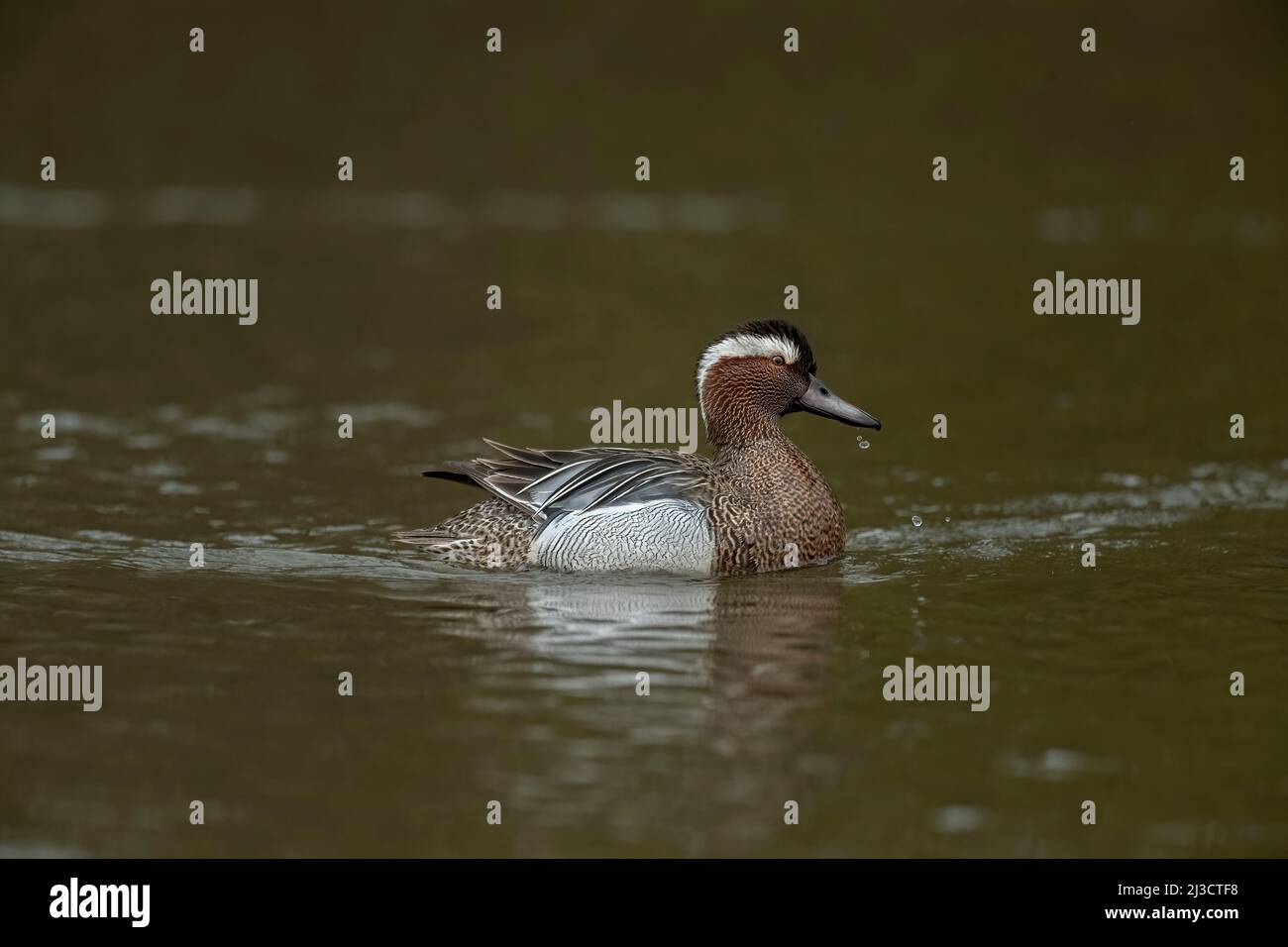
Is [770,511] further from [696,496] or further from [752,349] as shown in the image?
[752,349]

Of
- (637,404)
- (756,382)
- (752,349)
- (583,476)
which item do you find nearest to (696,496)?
(583,476)

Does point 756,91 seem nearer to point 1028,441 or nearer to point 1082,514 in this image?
point 1028,441

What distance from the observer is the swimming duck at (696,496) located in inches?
505

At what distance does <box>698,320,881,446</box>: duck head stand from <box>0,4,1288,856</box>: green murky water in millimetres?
1120

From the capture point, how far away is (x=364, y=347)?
73.3ft

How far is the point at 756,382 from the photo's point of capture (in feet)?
44.5

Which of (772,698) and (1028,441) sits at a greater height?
(1028,441)

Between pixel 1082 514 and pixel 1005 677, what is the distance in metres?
4.75

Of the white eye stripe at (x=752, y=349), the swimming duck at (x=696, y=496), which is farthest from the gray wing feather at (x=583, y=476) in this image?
the white eye stripe at (x=752, y=349)

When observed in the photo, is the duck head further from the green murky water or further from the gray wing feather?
the green murky water

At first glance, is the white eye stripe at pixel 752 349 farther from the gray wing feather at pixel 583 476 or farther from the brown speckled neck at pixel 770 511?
the gray wing feather at pixel 583 476

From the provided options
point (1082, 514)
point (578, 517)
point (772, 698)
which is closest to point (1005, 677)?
point (772, 698)

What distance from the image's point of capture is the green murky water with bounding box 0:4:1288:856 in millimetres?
8867

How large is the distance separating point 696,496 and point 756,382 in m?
1.12
